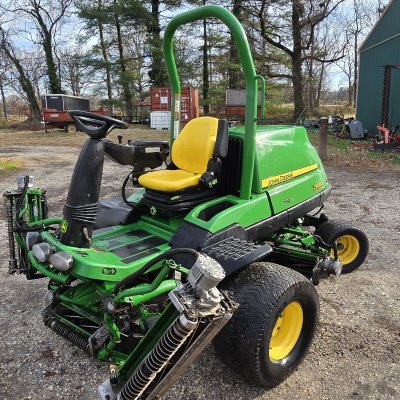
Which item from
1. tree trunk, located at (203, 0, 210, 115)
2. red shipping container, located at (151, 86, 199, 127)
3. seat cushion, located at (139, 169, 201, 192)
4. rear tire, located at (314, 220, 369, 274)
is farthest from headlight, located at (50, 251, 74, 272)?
tree trunk, located at (203, 0, 210, 115)

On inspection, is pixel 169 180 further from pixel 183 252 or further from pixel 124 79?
pixel 124 79

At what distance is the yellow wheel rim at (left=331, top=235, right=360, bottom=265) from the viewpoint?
12.2 ft

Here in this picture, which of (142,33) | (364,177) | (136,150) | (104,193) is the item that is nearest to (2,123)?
(142,33)

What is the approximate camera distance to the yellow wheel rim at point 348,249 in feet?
12.2

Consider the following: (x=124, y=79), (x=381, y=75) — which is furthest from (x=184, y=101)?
(x=381, y=75)

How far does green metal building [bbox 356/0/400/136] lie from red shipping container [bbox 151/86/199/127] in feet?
22.8

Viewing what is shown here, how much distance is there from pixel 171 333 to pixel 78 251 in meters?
0.88

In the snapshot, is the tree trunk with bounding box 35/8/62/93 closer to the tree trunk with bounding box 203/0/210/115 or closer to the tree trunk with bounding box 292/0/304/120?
the tree trunk with bounding box 203/0/210/115

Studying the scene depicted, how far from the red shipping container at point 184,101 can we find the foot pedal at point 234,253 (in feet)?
48.6

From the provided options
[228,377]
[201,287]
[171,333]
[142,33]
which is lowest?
[228,377]

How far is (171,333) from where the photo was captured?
1585 millimetres

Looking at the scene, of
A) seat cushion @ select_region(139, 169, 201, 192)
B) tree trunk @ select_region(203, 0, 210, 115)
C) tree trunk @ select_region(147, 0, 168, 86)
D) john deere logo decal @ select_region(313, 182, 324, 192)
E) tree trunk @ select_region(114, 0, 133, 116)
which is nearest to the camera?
seat cushion @ select_region(139, 169, 201, 192)

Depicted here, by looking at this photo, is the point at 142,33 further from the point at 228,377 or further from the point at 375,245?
the point at 228,377

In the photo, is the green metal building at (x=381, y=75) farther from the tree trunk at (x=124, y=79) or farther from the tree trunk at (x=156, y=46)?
the tree trunk at (x=124, y=79)
